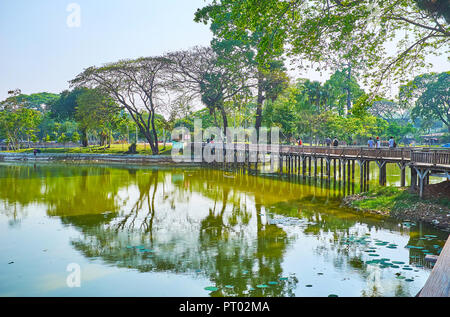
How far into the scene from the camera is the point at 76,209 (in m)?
18.7

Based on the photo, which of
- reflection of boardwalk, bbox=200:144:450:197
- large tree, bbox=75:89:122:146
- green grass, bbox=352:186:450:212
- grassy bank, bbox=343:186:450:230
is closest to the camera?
grassy bank, bbox=343:186:450:230

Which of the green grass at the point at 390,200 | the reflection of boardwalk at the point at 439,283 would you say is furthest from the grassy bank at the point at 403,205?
A: the reflection of boardwalk at the point at 439,283

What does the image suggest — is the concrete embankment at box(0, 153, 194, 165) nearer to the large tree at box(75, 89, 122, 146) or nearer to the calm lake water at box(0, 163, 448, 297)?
the large tree at box(75, 89, 122, 146)

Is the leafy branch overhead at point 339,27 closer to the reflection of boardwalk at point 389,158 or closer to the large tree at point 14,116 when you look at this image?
the reflection of boardwalk at point 389,158

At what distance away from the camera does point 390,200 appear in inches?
713

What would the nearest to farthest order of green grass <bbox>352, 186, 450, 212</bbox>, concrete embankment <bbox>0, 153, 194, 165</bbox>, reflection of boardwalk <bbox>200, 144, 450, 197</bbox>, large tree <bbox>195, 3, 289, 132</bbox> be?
1. reflection of boardwalk <bbox>200, 144, 450, 197</bbox>
2. green grass <bbox>352, 186, 450, 212</bbox>
3. large tree <bbox>195, 3, 289, 132</bbox>
4. concrete embankment <bbox>0, 153, 194, 165</bbox>

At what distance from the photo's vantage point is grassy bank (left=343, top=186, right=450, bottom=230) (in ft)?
49.9

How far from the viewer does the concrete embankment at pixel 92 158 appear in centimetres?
5380

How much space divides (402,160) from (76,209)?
17.3 meters

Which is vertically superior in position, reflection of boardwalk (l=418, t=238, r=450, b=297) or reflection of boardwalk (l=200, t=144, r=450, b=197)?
reflection of boardwalk (l=200, t=144, r=450, b=197)

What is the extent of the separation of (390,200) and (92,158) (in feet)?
165

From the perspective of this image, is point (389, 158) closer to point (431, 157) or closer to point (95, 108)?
point (431, 157)

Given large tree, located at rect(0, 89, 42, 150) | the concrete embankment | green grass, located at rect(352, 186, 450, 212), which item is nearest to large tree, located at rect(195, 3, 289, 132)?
the concrete embankment

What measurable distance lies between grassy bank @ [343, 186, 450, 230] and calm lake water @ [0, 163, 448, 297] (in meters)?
0.82
